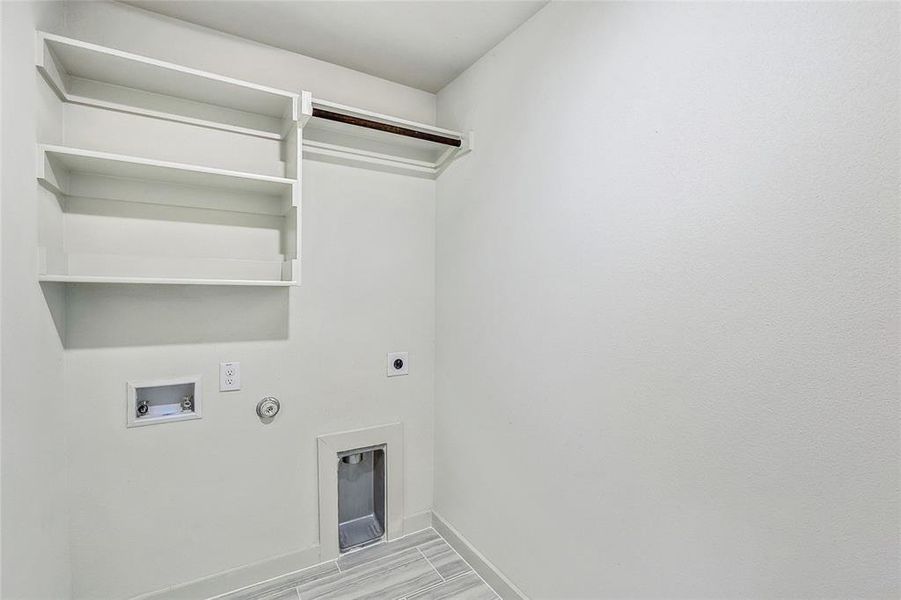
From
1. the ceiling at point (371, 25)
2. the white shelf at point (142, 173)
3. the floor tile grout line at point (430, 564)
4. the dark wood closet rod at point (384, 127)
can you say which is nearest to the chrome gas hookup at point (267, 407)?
the white shelf at point (142, 173)

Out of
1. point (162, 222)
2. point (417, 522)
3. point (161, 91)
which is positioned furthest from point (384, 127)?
point (417, 522)

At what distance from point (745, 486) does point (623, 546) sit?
0.47 m

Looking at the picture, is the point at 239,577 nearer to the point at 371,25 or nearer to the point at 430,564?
the point at 430,564

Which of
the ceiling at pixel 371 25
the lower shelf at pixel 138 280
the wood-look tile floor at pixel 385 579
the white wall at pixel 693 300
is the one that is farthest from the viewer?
the wood-look tile floor at pixel 385 579

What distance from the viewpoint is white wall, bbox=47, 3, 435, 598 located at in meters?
1.57

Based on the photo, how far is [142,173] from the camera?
1.53 meters

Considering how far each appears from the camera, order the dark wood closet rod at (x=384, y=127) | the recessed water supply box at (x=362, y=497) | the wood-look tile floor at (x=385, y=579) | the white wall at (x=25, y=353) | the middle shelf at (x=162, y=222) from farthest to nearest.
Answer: the recessed water supply box at (x=362, y=497) → the wood-look tile floor at (x=385, y=579) → the dark wood closet rod at (x=384, y=127) → the middle shelf at (x=162, y=222) → the white wall at (x=25, y=353)

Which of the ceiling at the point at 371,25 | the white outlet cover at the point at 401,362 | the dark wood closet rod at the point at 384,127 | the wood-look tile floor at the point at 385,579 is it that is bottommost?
the wood-look tile floor at the point at 385,579

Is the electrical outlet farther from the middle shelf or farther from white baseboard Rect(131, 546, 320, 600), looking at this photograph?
white baseboard Rect(131, 546, 320, 600)

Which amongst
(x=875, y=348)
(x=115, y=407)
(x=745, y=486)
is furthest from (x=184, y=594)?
(x=875, y=348)

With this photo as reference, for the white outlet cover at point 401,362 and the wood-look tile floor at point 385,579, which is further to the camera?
the white outlet cover at point 401,362

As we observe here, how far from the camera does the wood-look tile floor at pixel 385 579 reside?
1.81 metres

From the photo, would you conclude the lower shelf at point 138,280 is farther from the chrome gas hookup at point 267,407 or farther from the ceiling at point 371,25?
the ceiling at point 371,25

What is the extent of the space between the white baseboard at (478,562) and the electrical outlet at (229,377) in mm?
1281
